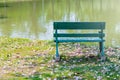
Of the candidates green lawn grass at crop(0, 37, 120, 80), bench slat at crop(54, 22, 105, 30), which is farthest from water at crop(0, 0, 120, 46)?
bench slat at crop(54, 22, 105, 30)

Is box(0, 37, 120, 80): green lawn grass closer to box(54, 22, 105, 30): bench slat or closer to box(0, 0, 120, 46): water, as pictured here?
box(54, 22, 105, 30): bench slat

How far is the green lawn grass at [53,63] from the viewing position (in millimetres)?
10375

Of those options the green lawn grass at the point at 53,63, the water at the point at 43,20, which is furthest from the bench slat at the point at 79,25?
the water at the point at 43,20

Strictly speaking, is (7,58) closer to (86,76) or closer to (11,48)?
(11,48)

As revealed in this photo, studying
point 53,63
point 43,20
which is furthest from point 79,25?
point 43,20

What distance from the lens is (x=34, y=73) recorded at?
10.8 metres

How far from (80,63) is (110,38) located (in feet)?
37.2

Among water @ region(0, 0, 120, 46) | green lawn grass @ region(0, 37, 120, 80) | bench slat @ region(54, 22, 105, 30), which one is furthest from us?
water @ region(0, 0, 120, 46)

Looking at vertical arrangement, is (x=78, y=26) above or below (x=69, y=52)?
above

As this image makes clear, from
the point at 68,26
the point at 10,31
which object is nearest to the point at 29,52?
the point at 68,26

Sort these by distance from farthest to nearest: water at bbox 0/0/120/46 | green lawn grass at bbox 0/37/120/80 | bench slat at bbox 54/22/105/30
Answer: water at bbox 0/0/120/46 < bench slat at bbox 54/22/105/30 < green lawn grass at bbox 0/37/120/80

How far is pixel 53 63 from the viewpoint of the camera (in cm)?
1233

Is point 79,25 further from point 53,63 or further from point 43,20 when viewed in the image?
point 43,20

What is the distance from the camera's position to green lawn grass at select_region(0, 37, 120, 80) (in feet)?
34.0
